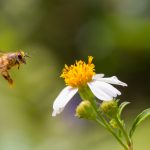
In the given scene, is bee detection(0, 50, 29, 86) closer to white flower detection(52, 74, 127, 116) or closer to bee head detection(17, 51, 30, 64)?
bee head detection(17, 51, 30, 64)

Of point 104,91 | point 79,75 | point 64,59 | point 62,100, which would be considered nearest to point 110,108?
point 104,91

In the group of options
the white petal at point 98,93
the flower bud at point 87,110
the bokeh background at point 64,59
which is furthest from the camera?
the bokeh background at point 64,59

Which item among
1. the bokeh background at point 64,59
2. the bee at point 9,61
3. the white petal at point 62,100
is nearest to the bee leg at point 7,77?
the bee at point 9,61

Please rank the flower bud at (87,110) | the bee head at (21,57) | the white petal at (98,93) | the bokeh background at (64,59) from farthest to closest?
the bokeh background at (64,59) < the bee head at (21,57) < the flower bud at (87,110) < the white petal at (98,93)

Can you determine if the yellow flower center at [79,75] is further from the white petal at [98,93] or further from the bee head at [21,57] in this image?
the bee head at [21,57]

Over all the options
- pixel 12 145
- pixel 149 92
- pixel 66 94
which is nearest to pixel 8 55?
pixel 66 94

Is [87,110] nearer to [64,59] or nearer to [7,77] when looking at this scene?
[7,77]
